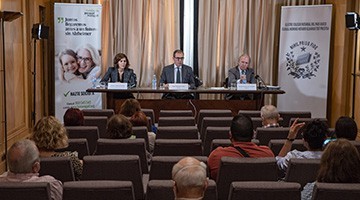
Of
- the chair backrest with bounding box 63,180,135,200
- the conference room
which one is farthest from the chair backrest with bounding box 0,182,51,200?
the conference room

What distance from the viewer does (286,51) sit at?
10703 millimetres

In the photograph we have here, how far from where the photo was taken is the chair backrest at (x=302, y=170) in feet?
12.0

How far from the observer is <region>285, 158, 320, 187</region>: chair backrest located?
12.0 feet

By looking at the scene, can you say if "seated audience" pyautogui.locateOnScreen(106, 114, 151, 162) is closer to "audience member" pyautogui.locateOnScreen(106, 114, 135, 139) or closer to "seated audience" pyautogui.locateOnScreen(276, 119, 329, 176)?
"audience member" pyautogui.locateOnScreen(106, 114, 135, 139)

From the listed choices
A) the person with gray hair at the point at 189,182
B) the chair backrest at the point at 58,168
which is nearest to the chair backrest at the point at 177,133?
the chair backrest at the point at 58,168

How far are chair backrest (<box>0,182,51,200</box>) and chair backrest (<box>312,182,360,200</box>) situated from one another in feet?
4.56

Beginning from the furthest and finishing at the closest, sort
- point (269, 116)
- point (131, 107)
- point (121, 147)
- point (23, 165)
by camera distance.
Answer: point (131, 107)
point (269, 116)
point (121, 147)
point (23, 165)

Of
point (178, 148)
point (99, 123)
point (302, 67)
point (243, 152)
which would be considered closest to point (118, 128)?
point (178, 148)

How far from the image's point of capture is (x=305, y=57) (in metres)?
10.5

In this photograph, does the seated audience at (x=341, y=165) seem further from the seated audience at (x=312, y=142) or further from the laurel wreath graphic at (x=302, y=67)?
the laurel wreath graphic at (x=302, y=67)

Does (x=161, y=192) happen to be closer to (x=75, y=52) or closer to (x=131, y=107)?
(x=131, y=107)

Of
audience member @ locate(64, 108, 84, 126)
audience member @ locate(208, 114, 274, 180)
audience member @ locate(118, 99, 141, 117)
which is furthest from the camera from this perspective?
audience member @ locate(118, 99, 141, 117)

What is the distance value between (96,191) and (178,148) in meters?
1.71

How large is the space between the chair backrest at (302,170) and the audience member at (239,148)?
43 centimetres
